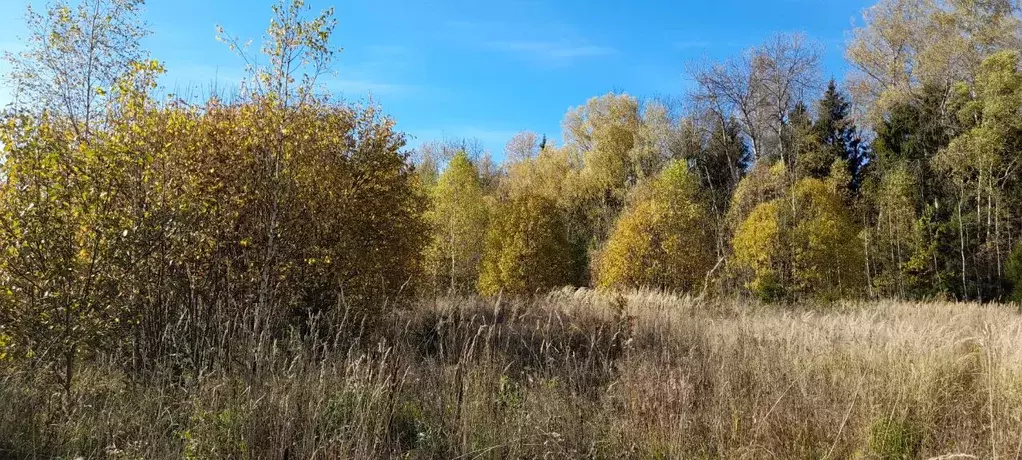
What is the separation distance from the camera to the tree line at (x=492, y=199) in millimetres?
4137

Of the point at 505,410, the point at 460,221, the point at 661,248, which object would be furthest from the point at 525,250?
the point at 505,410

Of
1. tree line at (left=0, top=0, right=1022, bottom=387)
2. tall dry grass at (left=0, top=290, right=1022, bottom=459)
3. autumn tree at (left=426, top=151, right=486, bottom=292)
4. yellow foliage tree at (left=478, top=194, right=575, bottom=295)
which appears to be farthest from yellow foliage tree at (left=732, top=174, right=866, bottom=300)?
tall dry grass at (left=0, top=290, right=1022, bottom=459)

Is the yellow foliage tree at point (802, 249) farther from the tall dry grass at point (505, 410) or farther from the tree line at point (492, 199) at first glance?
the tall dry grass at point (505, 410)

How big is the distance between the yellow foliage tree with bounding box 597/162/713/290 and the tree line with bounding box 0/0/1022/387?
75mm

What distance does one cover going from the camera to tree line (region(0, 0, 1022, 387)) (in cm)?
414

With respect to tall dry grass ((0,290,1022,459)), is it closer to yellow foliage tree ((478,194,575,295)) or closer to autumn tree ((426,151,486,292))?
yellow foliage tree ((478,194,575,295))

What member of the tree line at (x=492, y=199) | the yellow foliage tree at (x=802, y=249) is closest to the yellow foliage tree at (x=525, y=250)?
the tree line at (x=492, y=199)

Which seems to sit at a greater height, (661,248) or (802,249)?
(802,249)

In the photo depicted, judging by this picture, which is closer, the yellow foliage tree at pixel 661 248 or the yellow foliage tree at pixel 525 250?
the yellow foliage tree at pixel 661 248

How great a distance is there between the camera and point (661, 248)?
19.0 metres

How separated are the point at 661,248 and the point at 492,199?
15.0 meters

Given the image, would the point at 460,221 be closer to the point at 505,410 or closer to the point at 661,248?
the point at 661,248

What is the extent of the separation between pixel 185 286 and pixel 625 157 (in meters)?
30.8

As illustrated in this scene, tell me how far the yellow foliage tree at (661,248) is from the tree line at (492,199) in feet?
0.25
